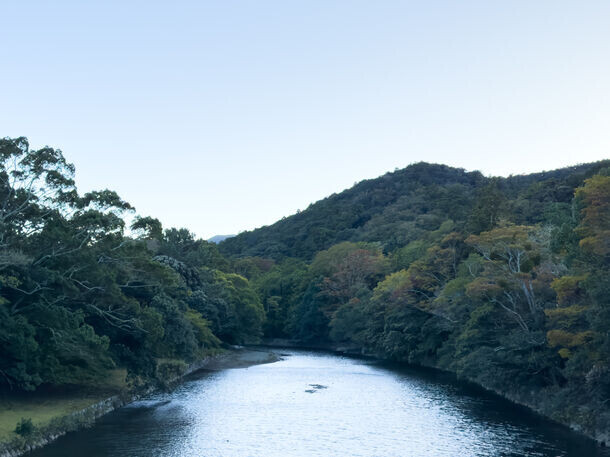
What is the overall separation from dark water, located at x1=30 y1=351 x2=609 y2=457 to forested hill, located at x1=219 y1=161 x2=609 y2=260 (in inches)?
1346

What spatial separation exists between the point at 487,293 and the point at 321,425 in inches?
679

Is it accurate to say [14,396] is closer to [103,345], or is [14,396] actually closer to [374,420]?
[103,345]

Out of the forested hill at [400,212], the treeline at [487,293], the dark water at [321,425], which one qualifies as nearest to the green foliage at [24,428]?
the dark water at [321,425]

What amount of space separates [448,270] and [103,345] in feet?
144

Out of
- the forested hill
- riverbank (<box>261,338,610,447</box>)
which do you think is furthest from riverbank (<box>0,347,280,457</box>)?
the forested hill

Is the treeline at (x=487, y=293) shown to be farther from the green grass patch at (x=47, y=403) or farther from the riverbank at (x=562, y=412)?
the green grass patch at (x=47, y=403)

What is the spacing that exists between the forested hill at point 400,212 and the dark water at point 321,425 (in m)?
34.2

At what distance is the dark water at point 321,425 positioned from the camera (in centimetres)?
2903

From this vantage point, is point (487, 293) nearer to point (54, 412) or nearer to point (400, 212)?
point (54, 412)

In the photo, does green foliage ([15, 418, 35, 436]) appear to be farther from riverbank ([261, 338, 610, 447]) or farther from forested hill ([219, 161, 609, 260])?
forested hill ([219, 161, 609, 260])

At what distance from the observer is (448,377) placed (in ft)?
193

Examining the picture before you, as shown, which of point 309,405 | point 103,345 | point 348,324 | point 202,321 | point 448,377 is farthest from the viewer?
point 348,324

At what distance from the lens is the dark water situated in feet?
95.2

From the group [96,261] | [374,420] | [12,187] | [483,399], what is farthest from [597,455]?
[12,187]
